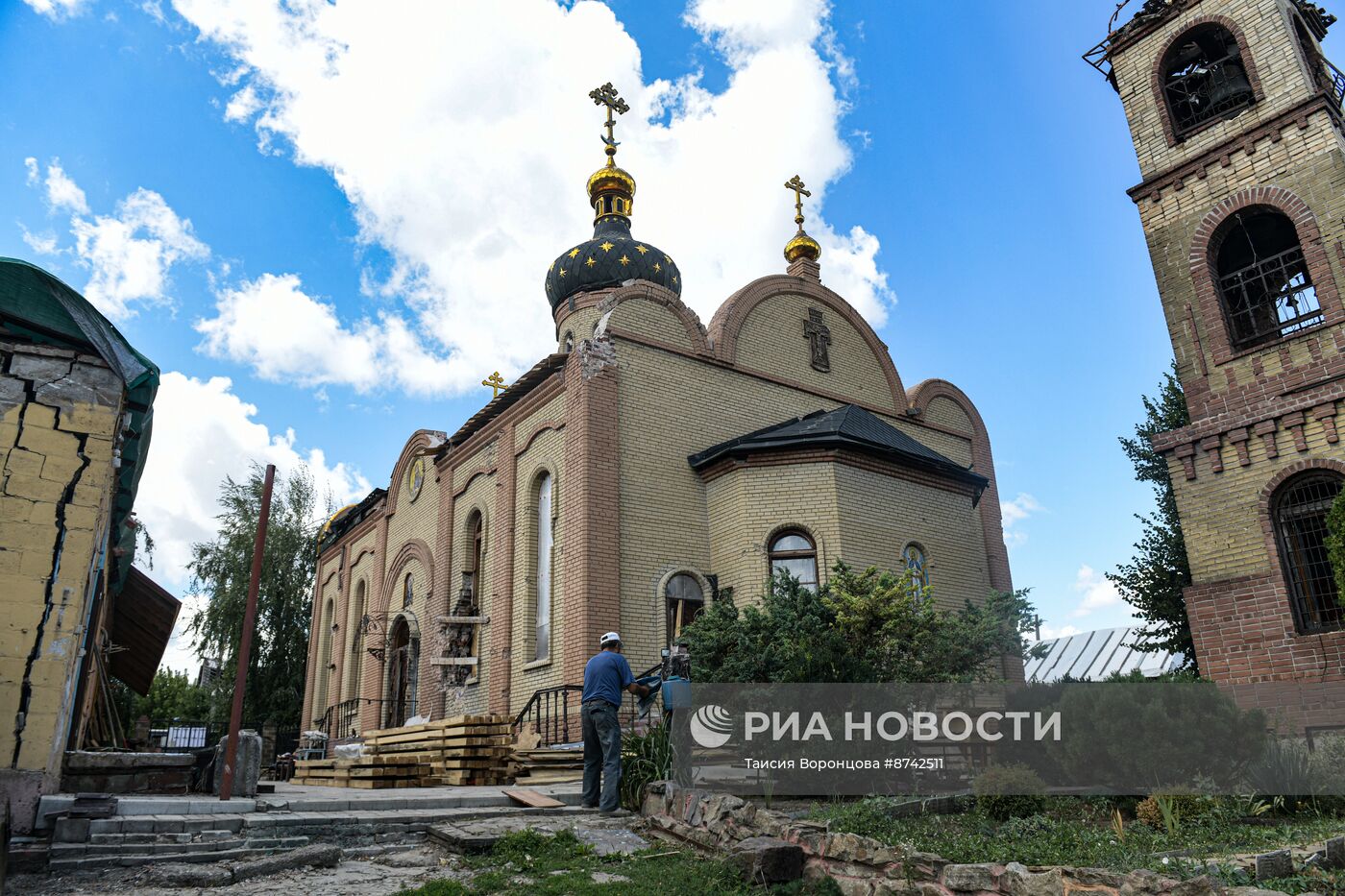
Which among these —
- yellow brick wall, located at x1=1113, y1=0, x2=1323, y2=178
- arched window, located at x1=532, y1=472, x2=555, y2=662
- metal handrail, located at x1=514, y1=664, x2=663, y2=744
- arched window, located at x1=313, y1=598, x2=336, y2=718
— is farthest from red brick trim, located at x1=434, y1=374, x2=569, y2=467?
yellow brick wall, located at x1=1113, y1=0, x2=1323, y2=178

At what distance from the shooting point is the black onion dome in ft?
66.1

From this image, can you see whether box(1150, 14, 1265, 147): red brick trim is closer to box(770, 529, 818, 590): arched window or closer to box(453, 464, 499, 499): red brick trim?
box(770, 529, 818, 590): arched window

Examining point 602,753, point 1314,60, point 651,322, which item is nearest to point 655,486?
point 651,322

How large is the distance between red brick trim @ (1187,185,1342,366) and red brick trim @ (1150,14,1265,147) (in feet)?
3.94

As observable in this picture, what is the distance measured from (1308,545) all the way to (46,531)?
12709 millimetres

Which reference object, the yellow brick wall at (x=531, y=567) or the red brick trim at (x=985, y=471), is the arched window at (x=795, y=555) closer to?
the yellow brick wall at (x=531, y=567)

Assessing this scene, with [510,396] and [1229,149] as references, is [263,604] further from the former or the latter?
[1229,149]

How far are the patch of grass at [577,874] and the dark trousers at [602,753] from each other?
1229 millimetres

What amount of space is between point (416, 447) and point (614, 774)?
15250 millimetres

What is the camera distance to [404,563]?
21859mm

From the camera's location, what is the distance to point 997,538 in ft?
63.6

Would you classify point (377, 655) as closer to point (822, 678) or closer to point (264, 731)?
point (264, 731)

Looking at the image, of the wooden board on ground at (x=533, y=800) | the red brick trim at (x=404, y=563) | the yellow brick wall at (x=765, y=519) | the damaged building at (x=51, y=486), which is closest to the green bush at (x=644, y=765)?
the wooden board on ground at (x=533, y=800)

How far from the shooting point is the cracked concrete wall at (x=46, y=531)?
7258 millimetres
